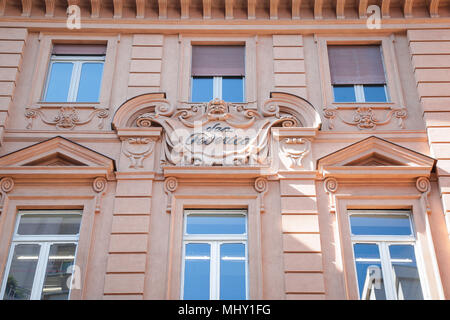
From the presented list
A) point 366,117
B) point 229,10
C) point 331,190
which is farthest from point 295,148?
point 229,10

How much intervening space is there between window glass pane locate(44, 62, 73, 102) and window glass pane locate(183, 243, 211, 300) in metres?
4.39

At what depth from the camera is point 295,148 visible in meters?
10.5

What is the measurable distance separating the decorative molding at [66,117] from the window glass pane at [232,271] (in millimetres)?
3575

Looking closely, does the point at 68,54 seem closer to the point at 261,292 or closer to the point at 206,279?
the point at 206,279

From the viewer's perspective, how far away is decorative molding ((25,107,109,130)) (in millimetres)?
10998

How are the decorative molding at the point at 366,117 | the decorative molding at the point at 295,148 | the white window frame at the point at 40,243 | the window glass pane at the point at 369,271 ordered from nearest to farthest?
the window glass pane at the point at 369,271, the white window frame at the point at 40,243, the decorative molding at the point at 295,148, the decorative molding at the point at 366,117

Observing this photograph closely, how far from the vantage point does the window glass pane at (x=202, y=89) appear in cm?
1166

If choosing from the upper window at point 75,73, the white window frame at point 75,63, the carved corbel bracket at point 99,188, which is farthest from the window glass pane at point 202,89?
the carved corbel bracket at point 99,188

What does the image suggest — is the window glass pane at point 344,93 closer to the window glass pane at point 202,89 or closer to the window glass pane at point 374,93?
the window glass pane at point 374,93

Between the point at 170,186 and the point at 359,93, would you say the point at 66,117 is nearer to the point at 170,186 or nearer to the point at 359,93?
the point at 170,186

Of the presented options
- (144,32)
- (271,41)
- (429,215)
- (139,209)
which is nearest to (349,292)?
(429,215)

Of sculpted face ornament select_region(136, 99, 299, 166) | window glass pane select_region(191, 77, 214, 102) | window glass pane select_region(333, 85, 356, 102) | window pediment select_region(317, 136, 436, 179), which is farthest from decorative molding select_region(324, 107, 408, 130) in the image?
window glass pane select_region(191, 77, 214, 102)

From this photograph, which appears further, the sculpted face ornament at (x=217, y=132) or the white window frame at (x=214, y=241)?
the sculpted face ornament at (x=217, y=132)

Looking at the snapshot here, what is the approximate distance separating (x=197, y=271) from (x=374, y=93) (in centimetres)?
529
